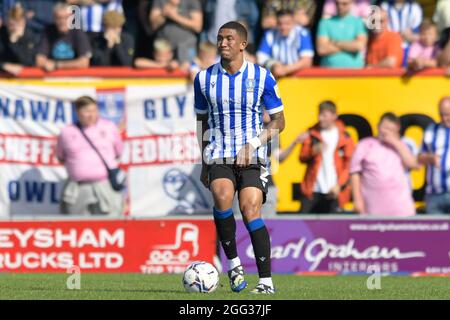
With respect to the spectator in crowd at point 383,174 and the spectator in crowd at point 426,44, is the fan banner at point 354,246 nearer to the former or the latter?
the spectator in crowd at point 383,174

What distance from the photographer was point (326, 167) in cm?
1625

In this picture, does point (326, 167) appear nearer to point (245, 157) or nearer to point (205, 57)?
point (205, 57)

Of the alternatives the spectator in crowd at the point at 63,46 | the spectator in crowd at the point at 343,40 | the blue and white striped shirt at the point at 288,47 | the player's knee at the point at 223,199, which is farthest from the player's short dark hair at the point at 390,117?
the player's knee at the point at 223,199

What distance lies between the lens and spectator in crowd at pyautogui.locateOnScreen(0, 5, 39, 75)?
17.1 metres

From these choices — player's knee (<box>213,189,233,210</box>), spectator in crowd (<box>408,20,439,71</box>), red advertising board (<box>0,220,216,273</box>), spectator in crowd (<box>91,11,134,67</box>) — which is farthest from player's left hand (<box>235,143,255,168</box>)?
spectator in crowd (<box>408,20,439,71</box>)

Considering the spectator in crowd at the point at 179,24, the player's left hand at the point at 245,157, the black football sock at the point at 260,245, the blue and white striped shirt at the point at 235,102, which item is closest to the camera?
the black football sock at the point at 260,245

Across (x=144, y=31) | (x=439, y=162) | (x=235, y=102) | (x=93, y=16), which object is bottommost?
(x=439, y=162)

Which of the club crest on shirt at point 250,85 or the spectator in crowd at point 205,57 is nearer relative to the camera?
the club crest on shirt at point 250,85

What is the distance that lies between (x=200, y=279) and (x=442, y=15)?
892 centimetres

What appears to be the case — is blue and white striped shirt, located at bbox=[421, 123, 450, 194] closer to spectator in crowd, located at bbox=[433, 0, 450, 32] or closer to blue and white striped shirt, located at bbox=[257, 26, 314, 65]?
blue and white striped shirt, located at bbox=[257, 26, 314, 65]

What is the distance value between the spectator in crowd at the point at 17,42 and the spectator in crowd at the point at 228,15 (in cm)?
240

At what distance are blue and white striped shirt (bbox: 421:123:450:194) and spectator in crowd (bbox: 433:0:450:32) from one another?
242 cm

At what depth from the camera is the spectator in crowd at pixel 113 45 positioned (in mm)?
17219

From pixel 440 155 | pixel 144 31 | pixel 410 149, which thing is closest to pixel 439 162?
pixel 440 155
